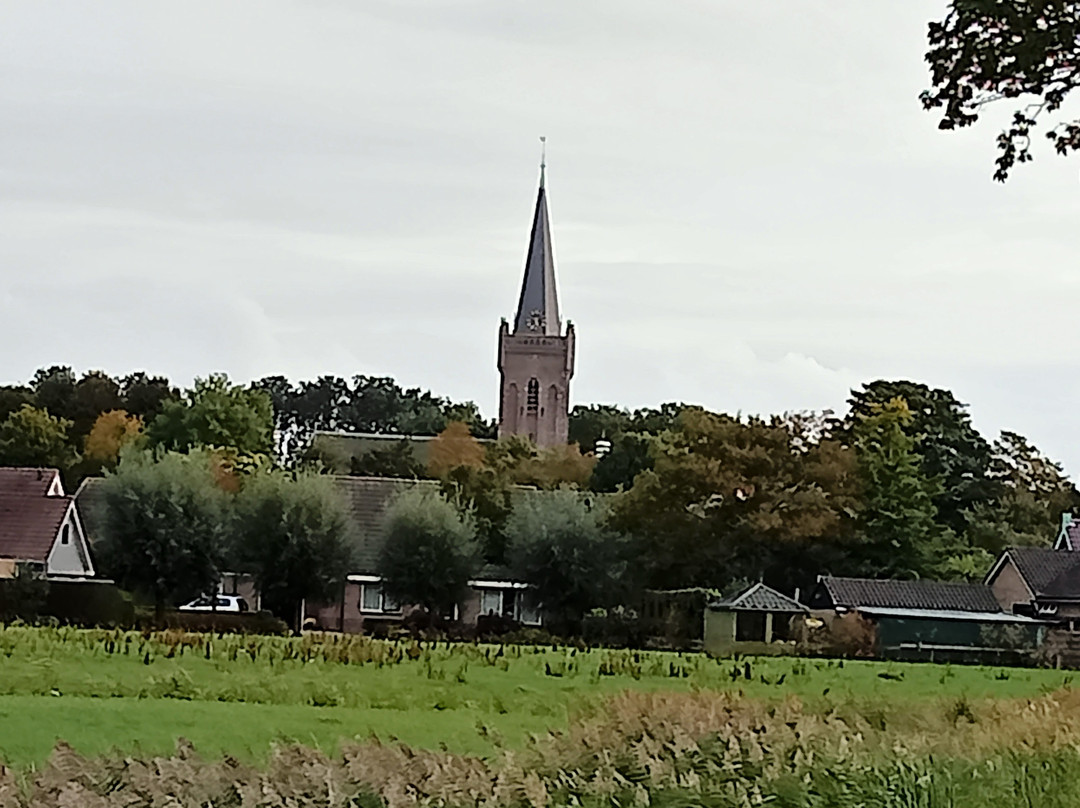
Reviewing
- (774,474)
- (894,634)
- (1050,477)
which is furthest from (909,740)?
(1050,477)

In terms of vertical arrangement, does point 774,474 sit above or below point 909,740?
above

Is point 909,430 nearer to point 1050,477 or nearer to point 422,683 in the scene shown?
point 1050,477

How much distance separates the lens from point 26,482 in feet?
193

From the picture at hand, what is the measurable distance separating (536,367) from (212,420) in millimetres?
32274

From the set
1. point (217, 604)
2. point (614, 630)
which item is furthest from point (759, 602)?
point (217, 604)

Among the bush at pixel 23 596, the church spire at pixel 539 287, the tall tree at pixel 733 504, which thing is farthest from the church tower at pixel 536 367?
the bush at pixel 23 596

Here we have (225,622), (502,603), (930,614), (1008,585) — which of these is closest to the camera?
(225,622)

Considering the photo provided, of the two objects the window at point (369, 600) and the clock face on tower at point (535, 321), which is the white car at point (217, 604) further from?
the clock face on tower at point (535, 321)

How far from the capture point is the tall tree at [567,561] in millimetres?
52188

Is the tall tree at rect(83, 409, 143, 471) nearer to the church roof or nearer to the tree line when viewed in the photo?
the tree line

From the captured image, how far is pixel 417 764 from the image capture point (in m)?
10.8

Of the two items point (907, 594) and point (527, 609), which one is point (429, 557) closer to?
point (527, 609)

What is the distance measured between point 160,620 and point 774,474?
69.7 ft

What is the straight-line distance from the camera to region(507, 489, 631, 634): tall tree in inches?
2055
